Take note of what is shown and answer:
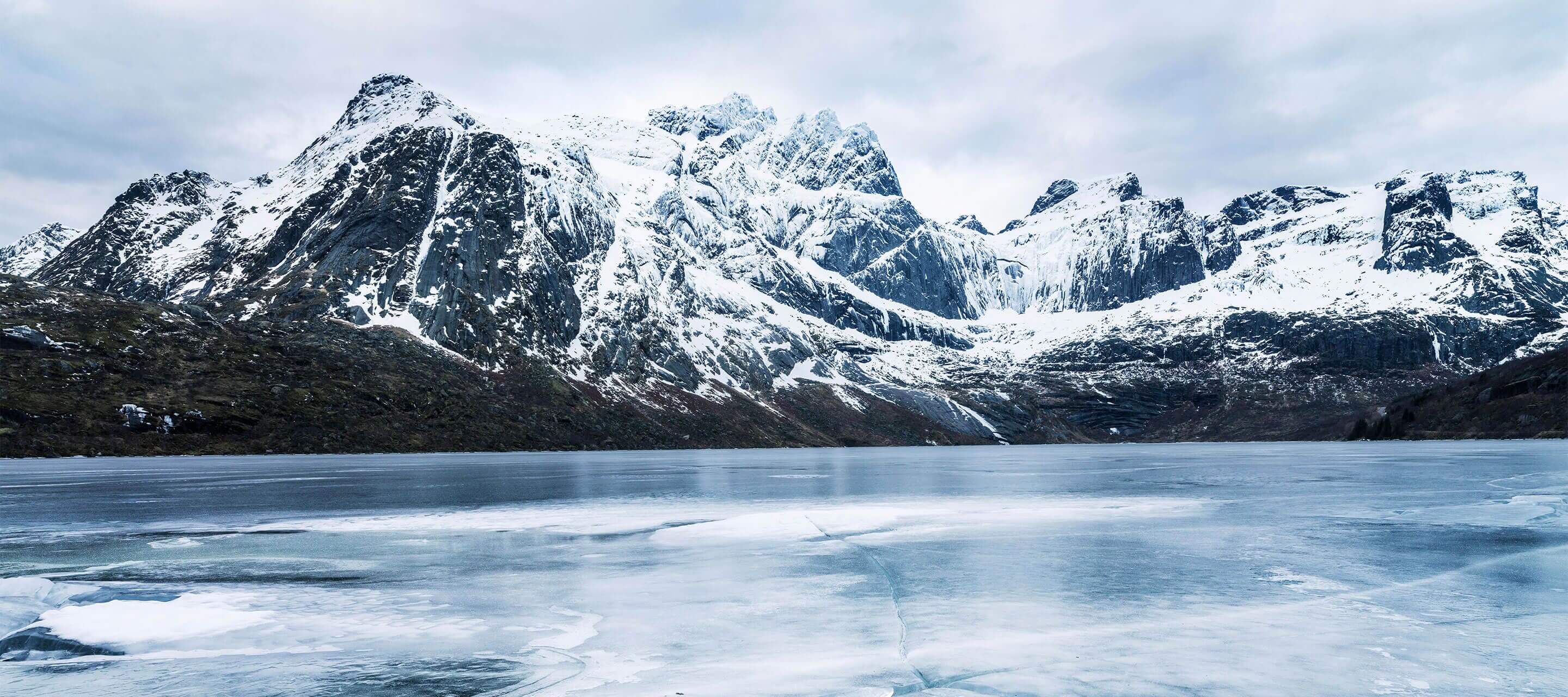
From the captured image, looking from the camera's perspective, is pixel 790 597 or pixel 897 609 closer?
pixel 897 609

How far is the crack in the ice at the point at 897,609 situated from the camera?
591 inches

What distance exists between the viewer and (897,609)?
21.4 m

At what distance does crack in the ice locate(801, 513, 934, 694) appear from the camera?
15.0m

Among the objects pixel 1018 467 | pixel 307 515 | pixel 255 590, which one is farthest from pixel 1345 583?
pixel 1018 467

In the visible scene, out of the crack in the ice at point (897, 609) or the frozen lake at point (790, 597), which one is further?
the frozen lake at point (790, 597)

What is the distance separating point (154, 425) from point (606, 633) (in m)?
169

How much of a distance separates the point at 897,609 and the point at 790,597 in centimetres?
305

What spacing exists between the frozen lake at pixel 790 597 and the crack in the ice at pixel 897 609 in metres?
0.09

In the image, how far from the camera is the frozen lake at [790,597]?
15586mm

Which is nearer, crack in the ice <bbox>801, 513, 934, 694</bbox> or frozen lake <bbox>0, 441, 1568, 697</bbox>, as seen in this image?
crack in the ice <bbox>801, 513, 934, 694</bbox>

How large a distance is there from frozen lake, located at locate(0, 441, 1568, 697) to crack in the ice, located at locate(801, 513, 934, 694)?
90 mm

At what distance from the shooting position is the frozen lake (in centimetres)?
1559

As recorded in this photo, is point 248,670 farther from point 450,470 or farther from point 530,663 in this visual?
point 450,470

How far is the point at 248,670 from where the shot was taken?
53.2ft
